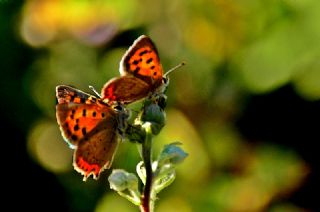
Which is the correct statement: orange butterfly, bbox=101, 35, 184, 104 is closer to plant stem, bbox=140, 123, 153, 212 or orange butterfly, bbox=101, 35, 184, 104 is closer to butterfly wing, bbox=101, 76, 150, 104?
butterfly wing, bbox=101, 76, 150, 104

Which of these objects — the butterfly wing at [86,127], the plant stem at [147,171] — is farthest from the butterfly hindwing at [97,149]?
the plant stem at [147,171]

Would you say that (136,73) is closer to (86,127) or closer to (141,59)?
(141,59)

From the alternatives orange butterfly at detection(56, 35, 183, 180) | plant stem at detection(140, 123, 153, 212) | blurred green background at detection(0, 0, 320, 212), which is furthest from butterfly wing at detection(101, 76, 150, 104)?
blurred green background at detection(0, 0, 320, 212)

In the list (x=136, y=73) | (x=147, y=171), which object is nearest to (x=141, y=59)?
(x=136, y=73)

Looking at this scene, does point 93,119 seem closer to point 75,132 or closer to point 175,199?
point 75,132

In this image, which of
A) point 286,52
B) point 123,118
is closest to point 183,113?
point 286,52

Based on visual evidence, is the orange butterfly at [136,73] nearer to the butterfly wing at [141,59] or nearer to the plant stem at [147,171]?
the butterfly wing at [141,59]
